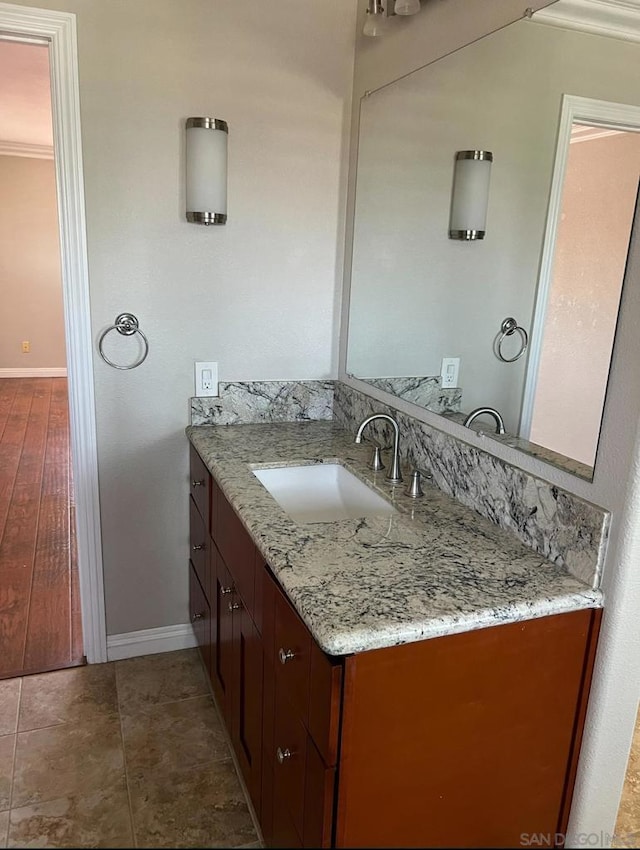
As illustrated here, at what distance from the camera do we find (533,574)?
1267mm

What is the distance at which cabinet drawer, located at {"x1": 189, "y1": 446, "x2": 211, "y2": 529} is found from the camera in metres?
2.04

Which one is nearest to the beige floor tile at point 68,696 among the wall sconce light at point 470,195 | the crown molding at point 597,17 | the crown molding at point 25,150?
the wall sconce light at point 470,195

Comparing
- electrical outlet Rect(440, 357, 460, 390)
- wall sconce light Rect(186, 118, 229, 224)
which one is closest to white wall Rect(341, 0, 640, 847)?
electrical outlet Rect(440, 357, 460, 390)

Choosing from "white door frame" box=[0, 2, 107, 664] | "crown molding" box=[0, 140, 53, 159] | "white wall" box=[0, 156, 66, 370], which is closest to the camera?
"white door frame" box=[0, 2, 107, 664]

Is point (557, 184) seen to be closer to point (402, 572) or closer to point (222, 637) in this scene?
point (402, 572)

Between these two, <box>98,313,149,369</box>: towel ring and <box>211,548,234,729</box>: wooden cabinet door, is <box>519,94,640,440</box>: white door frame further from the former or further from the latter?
A: <box>98,313,149,369</box>: towel ring

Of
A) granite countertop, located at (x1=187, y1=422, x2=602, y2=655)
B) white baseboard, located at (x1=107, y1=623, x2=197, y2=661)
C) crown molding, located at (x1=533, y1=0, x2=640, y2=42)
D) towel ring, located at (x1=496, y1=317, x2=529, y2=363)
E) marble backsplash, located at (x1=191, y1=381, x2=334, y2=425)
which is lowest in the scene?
white baseboard, located at (x1=107, y1=623, x2=197, y2=661)

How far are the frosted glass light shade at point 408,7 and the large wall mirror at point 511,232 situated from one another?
0.52 ft

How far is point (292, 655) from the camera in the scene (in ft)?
4.03

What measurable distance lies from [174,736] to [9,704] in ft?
1.97

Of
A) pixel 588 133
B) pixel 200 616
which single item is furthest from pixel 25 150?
pixel 588 133

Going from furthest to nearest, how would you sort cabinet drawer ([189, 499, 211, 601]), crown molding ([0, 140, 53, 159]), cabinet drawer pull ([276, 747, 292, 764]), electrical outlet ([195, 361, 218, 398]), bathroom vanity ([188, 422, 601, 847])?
crown molding ([0, 140, 53, 159])
electrical outlet ([195, 361, 218, 398])
cabinet drawer ([189, 499, 211, 601])
cabinet drawer pull ([276, 747, 292, 764])
bathroom vanity ([188, 422, 601, 847])

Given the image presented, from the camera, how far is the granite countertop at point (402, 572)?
3.53 ft

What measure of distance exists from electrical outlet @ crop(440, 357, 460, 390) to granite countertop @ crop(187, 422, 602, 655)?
0.29m
